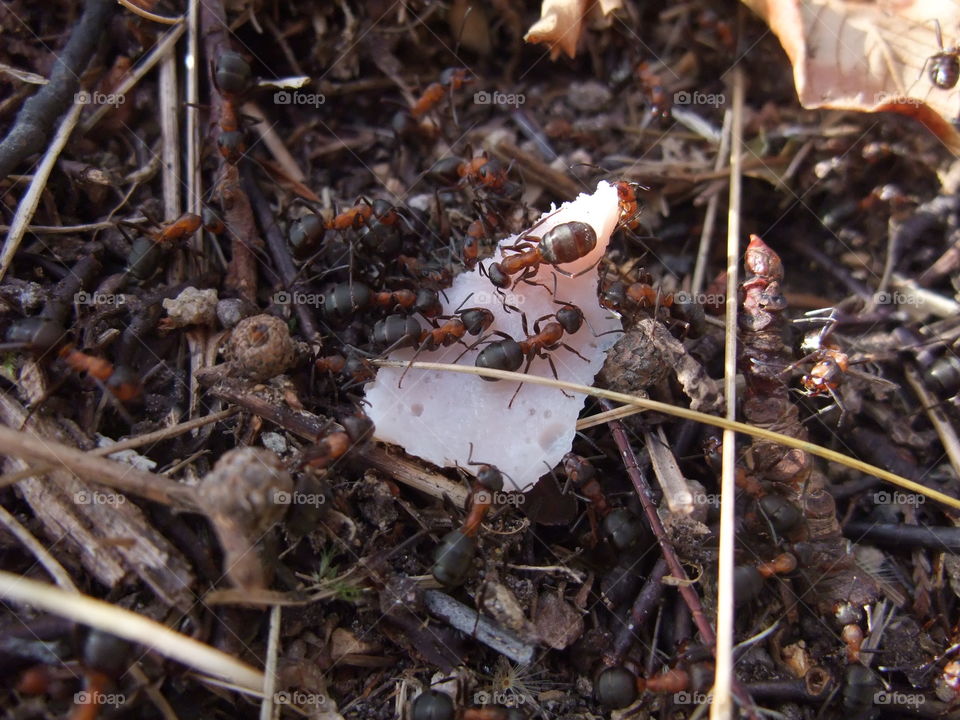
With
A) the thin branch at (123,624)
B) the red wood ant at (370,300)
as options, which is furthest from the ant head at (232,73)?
the thin branch at (123,624)

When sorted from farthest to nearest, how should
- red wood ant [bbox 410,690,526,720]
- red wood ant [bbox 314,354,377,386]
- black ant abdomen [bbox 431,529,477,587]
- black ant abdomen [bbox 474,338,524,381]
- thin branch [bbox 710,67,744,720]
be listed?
1. red wood ant [bbox 314,354,377,386]
2. black ant abdomen [bbox 474,338,524,381]
3. black ant abdomen [bbox 431,529,477,587]
4. red wood ant [bbox 410,690,526,720]
5. thin branch [bbox 710,67,744,720]

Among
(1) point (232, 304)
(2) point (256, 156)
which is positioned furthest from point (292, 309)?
(2) point (256, 156)

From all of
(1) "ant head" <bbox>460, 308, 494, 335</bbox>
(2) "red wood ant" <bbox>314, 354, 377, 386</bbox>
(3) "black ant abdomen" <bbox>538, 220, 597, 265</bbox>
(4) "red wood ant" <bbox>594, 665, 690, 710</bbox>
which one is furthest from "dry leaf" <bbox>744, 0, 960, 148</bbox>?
(4) "red wood ant" <bbox>594, 665, 690, 710</bbox>

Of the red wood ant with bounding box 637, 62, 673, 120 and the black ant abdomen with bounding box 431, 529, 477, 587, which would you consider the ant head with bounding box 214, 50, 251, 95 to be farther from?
the black ant abdomen with bounding box 431, 529, 477, 587

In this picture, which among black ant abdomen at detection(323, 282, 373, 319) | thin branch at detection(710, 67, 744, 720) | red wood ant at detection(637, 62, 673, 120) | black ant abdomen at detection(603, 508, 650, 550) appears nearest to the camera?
thin branch at detection(710, 67, 744, 720)

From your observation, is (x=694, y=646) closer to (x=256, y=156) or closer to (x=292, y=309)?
(x=292, y=309)

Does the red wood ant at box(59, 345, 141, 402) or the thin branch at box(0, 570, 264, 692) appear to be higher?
the red wood ant at box(59, 345, 141, 402)

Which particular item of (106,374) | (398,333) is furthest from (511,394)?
(106,374)
